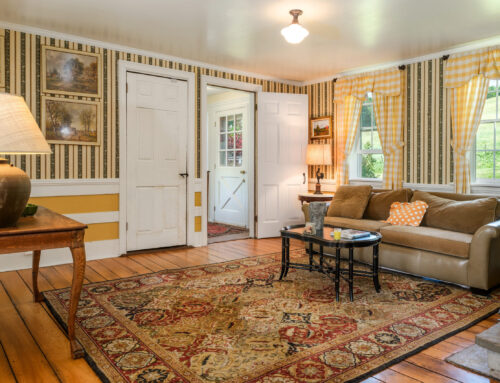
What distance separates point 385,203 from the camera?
4621mm

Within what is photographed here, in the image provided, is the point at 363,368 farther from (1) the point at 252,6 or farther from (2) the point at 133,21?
(2) the point at 133,21

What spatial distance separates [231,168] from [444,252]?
4.43m

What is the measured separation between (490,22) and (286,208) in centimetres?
346

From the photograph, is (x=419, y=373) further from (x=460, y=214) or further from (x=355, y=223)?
(x=355, y=223)

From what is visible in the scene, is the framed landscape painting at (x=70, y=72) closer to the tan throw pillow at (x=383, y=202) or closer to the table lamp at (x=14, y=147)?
the table lamp at (x=14, y=147)

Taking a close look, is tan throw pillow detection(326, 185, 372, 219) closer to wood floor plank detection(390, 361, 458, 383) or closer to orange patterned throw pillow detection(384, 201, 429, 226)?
orange patterned throw pillow detection(384, 201, 429, 226)

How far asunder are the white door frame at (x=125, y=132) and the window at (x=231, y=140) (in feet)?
6.37

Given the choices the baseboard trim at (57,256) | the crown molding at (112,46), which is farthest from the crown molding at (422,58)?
the baseboard trim at (57,256)

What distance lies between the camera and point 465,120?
446 cm

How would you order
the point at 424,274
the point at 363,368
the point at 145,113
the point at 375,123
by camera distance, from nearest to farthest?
1. the point at 363,368
2. the point at 424,274
3. the point at 145,113
4. the point at 375,123

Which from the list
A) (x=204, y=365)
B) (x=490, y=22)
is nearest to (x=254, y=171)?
(x=490, y=22)

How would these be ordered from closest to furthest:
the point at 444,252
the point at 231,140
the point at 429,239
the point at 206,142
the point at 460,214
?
the point at 444,252
the point at 429,239
the point at 460,214
the point at 206,142
the point at 231,140

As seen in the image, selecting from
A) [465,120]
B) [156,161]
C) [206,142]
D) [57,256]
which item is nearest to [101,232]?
[57,256]

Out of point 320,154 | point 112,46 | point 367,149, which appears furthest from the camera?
point 320,154
